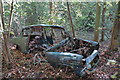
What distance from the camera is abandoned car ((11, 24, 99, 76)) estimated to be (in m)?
3.44

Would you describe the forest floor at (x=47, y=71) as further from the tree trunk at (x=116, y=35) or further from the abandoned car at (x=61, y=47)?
the tree trunk at (x=116, y=35)

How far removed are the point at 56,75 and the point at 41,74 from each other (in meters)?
0.47

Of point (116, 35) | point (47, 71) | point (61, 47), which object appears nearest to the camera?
point (47, 71)

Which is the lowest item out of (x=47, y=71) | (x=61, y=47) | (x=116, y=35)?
(x=47, y=71)

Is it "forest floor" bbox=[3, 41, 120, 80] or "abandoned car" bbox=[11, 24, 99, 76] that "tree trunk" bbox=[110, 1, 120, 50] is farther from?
"forest floor" bbox=[3, 41, 120, 80]

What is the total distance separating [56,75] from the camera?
12.3 feet

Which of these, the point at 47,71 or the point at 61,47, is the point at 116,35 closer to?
the point at 61,47

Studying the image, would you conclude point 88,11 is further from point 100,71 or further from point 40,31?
point 100,71

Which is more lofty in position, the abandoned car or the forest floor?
the abandoned car

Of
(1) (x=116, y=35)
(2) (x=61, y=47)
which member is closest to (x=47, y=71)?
(2) (x=61, y=47)

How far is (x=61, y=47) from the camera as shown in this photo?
15.5ft

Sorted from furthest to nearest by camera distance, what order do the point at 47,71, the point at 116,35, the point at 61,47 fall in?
the point at 116,35 → the point at 61,47 → the point at 47,71

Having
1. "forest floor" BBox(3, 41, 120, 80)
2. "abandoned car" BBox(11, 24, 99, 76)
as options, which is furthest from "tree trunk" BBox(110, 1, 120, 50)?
"forest floor" BBox(3, 41, 120, 80)

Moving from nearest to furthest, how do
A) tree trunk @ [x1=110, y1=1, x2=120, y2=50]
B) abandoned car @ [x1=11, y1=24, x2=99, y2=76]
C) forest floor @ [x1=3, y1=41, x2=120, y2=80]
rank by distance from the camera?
abandoned car @ [x1=11, y1=24, x2=99, y2=76], forest floor @ [x1=3, y1=41, x2=120, y2=80], tree trunk @ [x1=110, y1=1, x2=120, y2=50]
